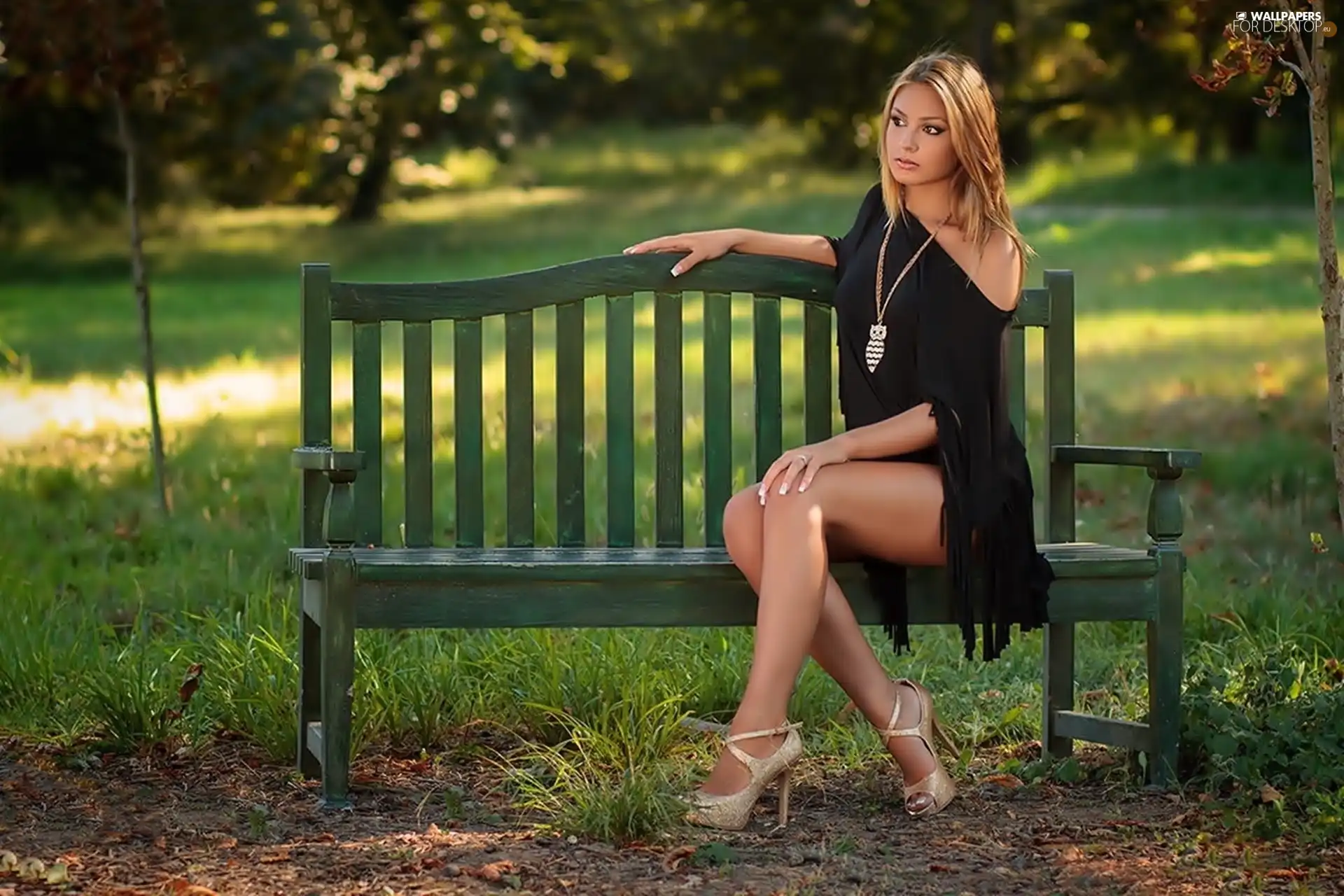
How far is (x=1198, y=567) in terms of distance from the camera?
22.8 ft

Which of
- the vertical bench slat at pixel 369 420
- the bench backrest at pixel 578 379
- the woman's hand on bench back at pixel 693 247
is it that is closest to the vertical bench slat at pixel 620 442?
the bench backrest at pixel 578 379

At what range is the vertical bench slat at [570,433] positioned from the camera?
494 centimetres

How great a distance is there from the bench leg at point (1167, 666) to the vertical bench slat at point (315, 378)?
1.95m

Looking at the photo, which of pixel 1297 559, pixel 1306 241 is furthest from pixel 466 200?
pixel 1297 559

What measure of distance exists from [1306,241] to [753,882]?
52.3ft

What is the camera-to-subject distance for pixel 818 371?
504 centimetres

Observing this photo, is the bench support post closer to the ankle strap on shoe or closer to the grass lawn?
the grass lawn

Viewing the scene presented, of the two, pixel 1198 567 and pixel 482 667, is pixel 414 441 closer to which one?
pixel 482 667

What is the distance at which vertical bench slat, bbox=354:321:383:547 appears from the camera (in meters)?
4.82

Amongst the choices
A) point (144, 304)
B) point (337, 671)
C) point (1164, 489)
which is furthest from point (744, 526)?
point (144, 304)

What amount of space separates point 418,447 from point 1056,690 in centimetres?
167

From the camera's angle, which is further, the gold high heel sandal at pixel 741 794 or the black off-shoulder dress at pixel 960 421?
the black off-shoulder dress at pixel 960 421

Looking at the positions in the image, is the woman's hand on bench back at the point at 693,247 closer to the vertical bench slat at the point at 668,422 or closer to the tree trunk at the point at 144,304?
the vertical bench slat at the point at 668,422

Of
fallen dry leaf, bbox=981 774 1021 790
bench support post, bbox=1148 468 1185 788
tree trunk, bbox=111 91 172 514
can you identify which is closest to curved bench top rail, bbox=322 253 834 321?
bench support post, bbox=1148 468 1185 788
